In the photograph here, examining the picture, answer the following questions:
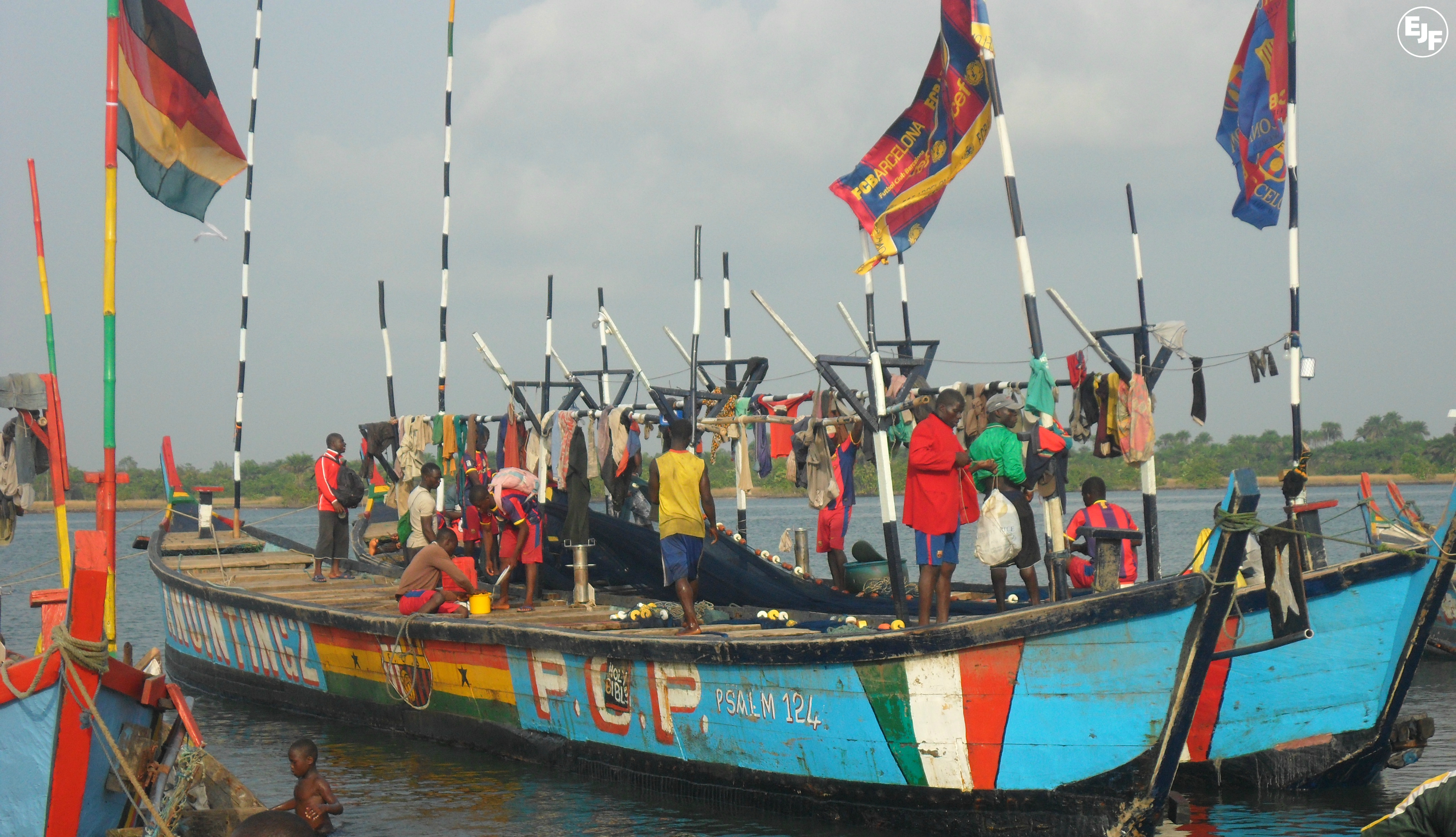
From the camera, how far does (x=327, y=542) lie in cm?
1523

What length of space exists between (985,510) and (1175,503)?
261 feet

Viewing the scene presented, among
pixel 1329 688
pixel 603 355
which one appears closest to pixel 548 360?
pixel 603 355

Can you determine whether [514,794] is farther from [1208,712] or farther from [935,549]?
[1208,712]

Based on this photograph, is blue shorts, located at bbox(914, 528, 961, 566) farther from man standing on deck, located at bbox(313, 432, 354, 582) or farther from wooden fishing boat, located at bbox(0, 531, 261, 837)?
man standing on deck, located at bbox(313, 432, 354, 582)

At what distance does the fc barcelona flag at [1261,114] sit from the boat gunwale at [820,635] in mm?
6328

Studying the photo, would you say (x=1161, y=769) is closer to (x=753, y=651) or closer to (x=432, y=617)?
(x=753, y=651)

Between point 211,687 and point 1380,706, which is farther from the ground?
point 1380,706

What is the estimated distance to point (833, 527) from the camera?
1486cm

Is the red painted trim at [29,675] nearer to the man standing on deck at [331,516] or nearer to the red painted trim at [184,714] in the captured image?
the red painted trim at [184,714]

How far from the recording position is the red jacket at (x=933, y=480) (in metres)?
8.27

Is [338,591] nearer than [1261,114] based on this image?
No

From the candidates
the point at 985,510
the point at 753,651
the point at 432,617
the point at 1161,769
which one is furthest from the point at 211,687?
the point at 1161,769

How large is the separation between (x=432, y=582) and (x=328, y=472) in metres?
3.02

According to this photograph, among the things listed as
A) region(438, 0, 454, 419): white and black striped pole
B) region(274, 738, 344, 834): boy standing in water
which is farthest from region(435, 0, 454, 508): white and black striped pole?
region(274, 738, 344, 834): boy standing in water
